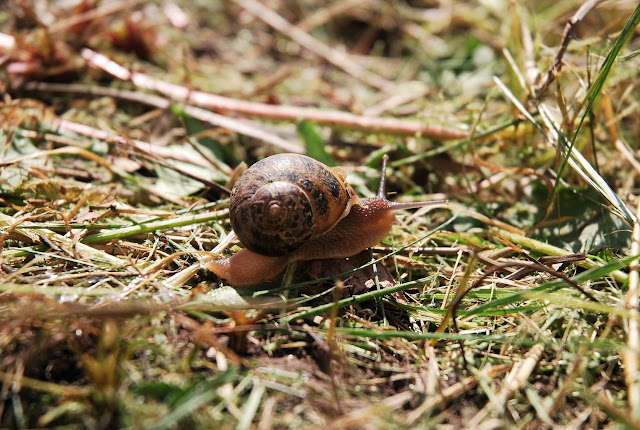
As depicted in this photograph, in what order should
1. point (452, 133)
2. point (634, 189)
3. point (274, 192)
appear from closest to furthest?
1. point (274, 192)
2. point (634, 189)
3. point (452, 133)

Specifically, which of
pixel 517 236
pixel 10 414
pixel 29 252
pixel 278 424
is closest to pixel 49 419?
pixel 10 414

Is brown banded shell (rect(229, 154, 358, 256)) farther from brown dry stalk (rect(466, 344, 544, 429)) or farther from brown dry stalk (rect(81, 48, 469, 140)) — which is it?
brown dry stalk (rect(81, 48, 469, 140))

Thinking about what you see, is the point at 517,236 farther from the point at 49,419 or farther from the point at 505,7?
the point at 505,7

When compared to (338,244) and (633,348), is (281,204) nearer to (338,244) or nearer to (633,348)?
(338,244)

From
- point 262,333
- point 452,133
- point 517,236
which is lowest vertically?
point 262,333

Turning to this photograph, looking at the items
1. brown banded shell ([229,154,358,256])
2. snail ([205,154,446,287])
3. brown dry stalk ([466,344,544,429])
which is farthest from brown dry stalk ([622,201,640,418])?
brown banded shell ([229,154,358,256])

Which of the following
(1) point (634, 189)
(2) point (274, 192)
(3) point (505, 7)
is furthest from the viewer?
(3) point (505, 7)

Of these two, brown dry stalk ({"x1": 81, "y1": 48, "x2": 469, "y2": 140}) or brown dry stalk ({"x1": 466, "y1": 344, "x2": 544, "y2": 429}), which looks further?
brown dry stalk ({"x1": 81, "y1": 48, "x2": 469, "y2": 140})
